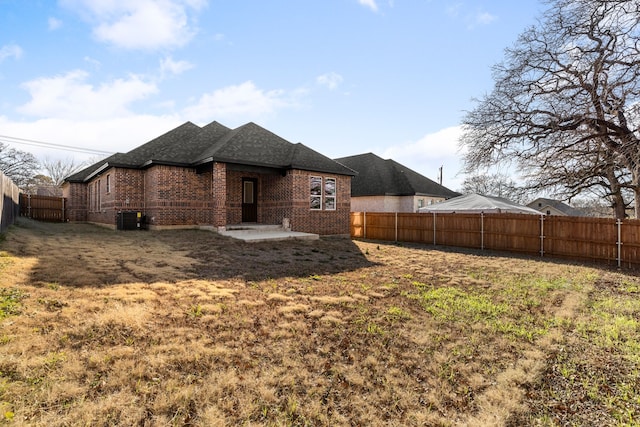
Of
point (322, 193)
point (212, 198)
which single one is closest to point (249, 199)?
point (212, 198)

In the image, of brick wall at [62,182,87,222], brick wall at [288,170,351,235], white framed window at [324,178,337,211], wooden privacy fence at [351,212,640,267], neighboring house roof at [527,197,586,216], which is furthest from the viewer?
neighboring house roof at [527,197,586,216]

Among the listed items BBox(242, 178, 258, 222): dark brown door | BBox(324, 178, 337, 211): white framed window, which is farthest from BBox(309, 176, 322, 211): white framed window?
BBox(242, 178, 258, 222): dark brown door

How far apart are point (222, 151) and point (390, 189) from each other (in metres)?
16.2

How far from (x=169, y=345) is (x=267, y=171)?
11557 millimetres

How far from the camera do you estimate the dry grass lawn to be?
8.97 feet

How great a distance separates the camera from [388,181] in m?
27.0

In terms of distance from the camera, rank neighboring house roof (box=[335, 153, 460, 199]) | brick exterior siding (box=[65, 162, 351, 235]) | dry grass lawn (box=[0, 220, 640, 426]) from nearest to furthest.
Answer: dry grass lawn (box=[0, 220, 640, 426]) → brick exterior siding (box=[65, 162, 351, 235]) → neighboring house roof (box=[335, 153, 460, 199])

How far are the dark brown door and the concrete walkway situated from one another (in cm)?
233

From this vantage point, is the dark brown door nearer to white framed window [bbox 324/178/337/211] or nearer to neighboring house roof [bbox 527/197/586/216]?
white framed window [bbox 324/178/337/211]

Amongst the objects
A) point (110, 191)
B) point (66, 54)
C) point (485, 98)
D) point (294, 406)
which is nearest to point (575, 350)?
point (294, 406)

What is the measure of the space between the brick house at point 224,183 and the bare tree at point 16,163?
2903 cm

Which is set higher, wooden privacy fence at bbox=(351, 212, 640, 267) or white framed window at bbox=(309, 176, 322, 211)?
white framed window at bbox=(309, 176, 322, 211)

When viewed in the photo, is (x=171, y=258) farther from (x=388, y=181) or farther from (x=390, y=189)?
(x=388, y=181)

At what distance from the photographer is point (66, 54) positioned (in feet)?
36.4
